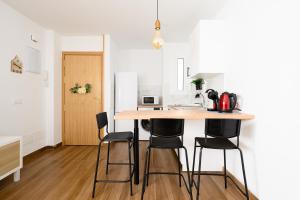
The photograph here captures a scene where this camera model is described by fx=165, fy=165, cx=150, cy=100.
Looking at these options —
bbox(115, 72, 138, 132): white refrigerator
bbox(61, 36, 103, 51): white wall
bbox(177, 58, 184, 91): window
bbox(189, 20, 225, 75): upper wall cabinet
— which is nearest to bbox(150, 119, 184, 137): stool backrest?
bbox(189, 20, 225, 75): upper wall cabinet

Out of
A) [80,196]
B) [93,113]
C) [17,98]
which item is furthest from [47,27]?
[80,196]

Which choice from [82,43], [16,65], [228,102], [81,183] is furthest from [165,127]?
[82,43]

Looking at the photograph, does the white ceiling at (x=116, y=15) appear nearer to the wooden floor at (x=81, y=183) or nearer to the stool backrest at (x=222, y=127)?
the stool backrest at (x=222, y=127)

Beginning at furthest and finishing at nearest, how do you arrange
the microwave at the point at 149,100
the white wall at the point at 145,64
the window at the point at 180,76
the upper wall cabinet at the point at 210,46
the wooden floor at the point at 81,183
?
the white wall at the point at 145,64 < the microwave at the point at 149,100 < the window at the point at 180,76 < the upper wall cabinet at the point at 210,46 < the wooden floor at the point at 81,183

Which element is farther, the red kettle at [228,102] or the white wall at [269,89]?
the red kettle at [228,102]

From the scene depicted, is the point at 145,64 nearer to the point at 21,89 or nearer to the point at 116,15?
the point at 116,15

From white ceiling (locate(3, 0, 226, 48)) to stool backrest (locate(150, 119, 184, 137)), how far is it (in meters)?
1.84

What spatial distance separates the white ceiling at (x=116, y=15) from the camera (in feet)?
8.29

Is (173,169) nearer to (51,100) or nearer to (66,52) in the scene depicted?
(51,100)

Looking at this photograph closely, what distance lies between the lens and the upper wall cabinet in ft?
7.90

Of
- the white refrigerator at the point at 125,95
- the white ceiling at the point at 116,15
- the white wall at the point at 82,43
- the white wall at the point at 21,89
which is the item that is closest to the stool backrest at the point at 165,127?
the white ceiling at the point at 116,15

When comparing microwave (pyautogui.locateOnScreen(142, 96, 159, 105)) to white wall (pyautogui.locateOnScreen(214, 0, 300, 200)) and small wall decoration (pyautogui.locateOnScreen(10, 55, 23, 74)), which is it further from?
small wall decoration (pyautogui.locateOnScreen(10, 55, 23, 74))

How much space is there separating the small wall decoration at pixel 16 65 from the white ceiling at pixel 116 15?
0.82m

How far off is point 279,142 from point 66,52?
417 centimetres
